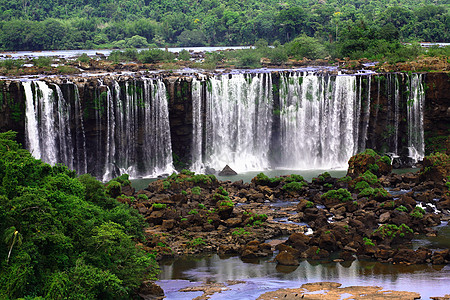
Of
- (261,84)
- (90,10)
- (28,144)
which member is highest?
(90,10)

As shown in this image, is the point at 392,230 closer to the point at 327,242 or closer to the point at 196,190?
the point at 327,242

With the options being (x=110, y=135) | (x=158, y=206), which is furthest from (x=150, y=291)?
(x=110, y=135)

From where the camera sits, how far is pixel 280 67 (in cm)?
6831

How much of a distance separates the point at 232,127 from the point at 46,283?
34.0 metres

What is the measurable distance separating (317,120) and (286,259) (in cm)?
2503

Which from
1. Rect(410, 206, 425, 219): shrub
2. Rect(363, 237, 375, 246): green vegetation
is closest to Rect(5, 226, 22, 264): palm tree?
Rect(363, 237, 375, 246): green vegetation

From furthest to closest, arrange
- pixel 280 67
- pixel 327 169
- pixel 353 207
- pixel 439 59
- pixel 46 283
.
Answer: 1. pixel 280 67
2. pixel 439 59
3. pixel 327 169
4. pixel 353 207
5. pixel 46 283

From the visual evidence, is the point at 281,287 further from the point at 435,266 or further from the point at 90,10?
the point at 90,10

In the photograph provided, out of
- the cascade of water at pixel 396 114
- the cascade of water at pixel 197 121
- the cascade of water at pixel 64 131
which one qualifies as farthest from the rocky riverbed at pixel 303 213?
the cascade of water at pixel 197 121

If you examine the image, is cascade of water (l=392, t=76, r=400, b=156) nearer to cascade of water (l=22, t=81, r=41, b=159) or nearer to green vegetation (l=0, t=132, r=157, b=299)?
cascade of water (l=22, t=81, r=41, b=159)

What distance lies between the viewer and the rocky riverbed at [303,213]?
105 ft

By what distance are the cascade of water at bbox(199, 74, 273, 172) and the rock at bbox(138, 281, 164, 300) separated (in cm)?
2601

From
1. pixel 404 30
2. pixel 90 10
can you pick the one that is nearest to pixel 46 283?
pixel 404 30

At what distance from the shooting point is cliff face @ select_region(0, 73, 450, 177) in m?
48.9
